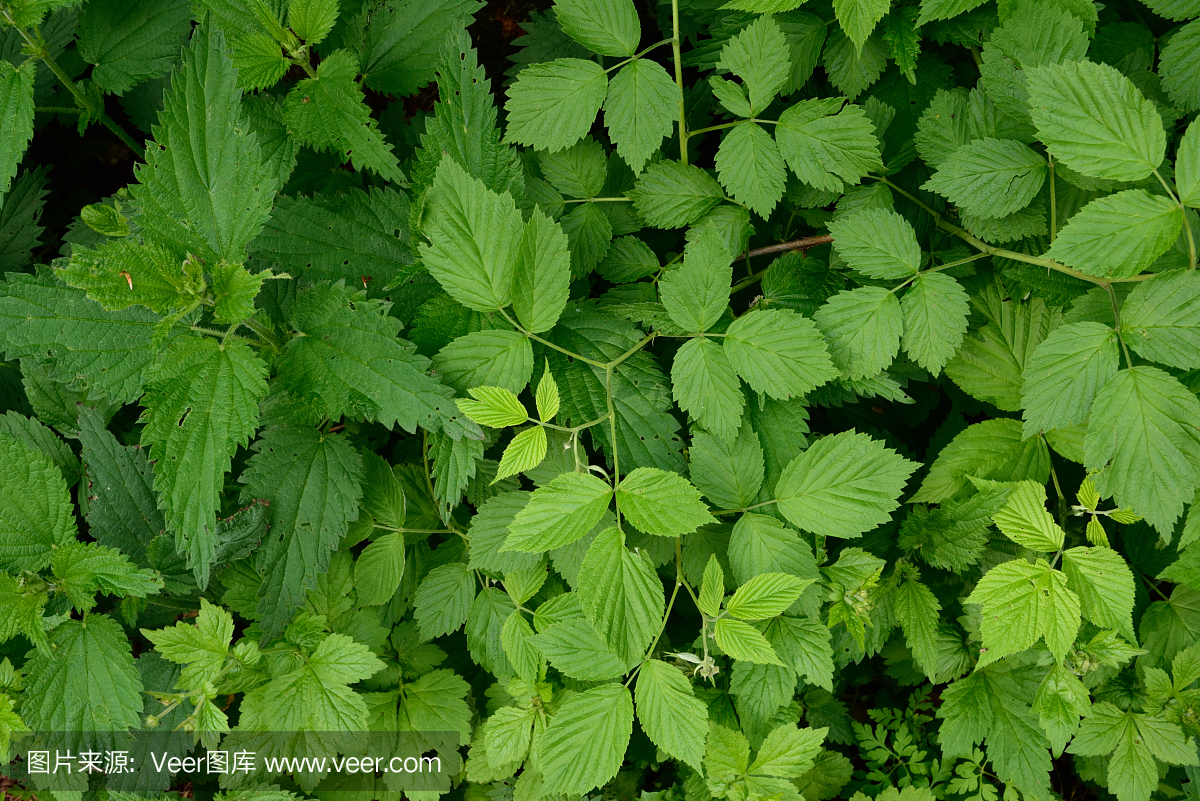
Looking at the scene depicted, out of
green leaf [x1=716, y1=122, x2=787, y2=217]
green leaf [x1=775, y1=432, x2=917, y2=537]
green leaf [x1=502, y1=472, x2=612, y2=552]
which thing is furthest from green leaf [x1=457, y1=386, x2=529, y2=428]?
green leaf [x1=716, y1=122, x2=787, y2=217]

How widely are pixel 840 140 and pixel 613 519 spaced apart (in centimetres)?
112

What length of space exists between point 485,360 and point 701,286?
538 mm

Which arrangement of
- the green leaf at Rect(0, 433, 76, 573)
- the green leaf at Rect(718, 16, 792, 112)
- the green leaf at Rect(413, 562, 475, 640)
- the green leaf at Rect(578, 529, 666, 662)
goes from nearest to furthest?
the green leaf at Rect(578, 529, 666, 662)
the green leaf at Rect(718, 16, 792, 112)
the green leaf at Rect(0, 433, 76, 573)
the green leaf at Rect(413, 562, 475, 640)

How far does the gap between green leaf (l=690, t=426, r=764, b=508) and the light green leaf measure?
0.48 m

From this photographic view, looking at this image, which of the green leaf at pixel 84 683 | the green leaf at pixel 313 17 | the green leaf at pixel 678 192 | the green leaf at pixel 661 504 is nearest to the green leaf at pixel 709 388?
the green leaf at pixel 661 504

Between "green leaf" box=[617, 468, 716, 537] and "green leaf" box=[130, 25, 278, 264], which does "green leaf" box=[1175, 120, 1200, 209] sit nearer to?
"green leaf" box=[617, 468, 716, 537]

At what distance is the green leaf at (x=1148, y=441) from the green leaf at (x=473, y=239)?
4.20ft

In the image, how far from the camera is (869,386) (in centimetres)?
182

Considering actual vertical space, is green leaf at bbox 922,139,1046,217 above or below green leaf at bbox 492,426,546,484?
above

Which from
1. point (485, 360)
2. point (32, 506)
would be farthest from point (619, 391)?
point (32, 506)

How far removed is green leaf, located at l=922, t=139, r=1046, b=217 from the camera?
68.7 inches

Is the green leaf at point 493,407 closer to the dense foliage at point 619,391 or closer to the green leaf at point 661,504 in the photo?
the dense foliage at point 619,391

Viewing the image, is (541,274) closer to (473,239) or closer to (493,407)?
(473,239)

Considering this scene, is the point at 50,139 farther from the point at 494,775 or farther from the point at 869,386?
the point at 869,386
